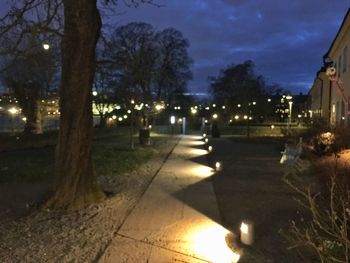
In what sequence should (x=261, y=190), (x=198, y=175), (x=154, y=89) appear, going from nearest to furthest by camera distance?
(x=261, y=190) < (x=198, y=175) < (x=154, y=89)

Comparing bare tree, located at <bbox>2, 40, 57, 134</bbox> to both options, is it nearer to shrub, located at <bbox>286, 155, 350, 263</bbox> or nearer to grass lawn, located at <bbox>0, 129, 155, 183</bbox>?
grass lawn, located at <bbox>0, 129, 155, 183</bbox>

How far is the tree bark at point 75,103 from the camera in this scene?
28.5 ft

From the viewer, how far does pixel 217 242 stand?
6387 mm

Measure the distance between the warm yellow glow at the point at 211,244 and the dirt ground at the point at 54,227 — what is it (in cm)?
123

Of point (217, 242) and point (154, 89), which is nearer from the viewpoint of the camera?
point (217, 242)

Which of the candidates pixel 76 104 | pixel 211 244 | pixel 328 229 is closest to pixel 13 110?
pixel 76 104

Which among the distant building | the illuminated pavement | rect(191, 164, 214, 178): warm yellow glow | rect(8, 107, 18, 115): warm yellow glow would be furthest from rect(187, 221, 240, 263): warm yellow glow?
rect(8, 107, 18, 115): warm yellow glow

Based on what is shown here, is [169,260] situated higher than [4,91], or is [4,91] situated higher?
[4,91]

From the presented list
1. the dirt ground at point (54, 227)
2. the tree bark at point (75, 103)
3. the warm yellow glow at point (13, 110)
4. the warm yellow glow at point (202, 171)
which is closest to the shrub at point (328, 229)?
the dirt ground at point (54, 227)

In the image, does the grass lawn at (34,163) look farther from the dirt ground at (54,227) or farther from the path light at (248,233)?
the path light at (248,233)

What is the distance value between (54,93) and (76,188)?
82.4ft

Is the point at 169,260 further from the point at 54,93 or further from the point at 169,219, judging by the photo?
the point at 54,93

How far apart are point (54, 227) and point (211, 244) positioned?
2599mm

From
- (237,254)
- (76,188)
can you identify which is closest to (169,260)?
(237,254)
